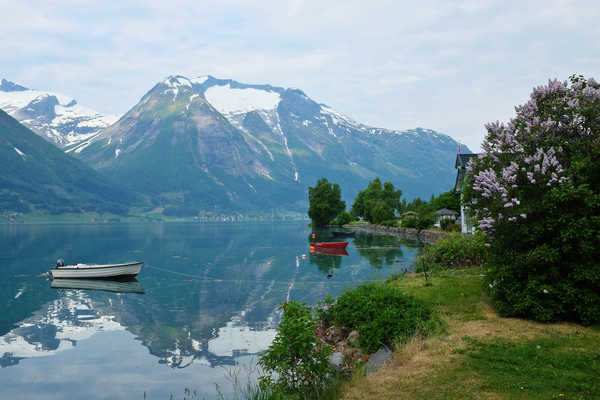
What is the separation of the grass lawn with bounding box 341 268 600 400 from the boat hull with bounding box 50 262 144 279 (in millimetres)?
36206

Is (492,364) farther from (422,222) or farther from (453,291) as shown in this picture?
(422,222)

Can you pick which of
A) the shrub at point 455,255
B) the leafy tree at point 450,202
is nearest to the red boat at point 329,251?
the leafy tree at point 450,202

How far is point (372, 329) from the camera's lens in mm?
17391

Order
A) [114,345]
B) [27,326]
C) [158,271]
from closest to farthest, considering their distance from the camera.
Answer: [114,345] → [27,326] → [158,271]

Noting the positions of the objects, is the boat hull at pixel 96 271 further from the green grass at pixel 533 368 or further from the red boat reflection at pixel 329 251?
the green grass at pixel 533 368

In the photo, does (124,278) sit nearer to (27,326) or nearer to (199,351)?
(27,326)

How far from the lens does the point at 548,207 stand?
16.1 meters

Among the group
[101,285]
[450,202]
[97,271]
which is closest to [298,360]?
[101,285]

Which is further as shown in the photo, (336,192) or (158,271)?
(336,192)

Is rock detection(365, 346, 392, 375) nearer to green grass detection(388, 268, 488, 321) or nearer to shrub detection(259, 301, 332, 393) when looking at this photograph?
shrub detection(259, 301, 332, 393)

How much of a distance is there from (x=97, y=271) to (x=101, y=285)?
237 cm

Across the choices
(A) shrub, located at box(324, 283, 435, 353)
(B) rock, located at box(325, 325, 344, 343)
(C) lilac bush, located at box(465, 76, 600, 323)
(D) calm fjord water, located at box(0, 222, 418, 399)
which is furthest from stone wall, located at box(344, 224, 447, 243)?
(C) lilac bush, located at box(465, 76, 600, 323)

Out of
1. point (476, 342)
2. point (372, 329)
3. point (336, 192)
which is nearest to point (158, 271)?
point (372, 329)

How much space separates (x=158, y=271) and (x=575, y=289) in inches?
1790
